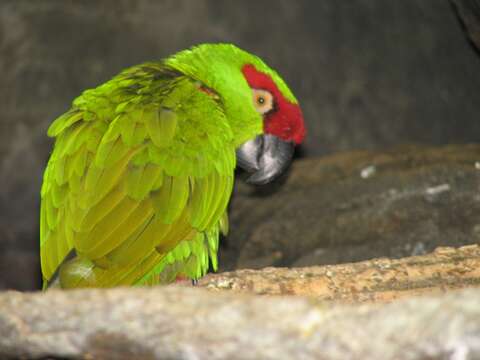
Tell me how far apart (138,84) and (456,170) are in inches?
76.5

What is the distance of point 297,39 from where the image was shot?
5.47m

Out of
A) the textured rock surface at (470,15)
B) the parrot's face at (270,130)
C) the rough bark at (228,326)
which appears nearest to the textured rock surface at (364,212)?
the textured rock surface at (470,15)

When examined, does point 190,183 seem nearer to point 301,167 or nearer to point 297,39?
point 301,167

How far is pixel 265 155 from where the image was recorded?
326 centimetres

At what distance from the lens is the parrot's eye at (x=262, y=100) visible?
321 cm

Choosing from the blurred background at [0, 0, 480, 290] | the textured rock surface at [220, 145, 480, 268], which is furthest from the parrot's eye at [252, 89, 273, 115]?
the blurred background at [0, 0, 480, 290]

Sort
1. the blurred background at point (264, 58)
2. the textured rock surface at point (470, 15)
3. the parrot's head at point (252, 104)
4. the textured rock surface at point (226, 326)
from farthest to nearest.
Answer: the blurred background at point (264, 58)
the textured rock surface at point (470, 15)
the parrot's head at point (252, 104)
the textured rock surface at point (226, 326)

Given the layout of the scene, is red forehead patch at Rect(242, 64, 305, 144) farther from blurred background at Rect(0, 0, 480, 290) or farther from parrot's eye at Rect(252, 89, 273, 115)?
blurred background at Rect(0, 0, 480, 290)

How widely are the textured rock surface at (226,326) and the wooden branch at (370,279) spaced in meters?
0.97

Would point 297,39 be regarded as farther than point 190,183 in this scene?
Yes

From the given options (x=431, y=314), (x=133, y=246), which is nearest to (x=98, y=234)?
(x=133, y=246)

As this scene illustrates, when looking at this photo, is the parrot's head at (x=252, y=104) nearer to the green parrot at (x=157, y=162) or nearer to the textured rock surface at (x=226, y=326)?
the green parrot at (x=157, y=162)

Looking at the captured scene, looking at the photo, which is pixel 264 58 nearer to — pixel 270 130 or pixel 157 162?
pixel 270 130

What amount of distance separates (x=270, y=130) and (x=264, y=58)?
2.32 m
